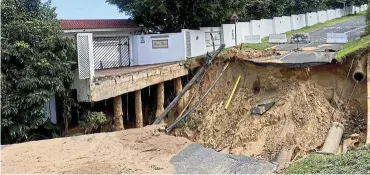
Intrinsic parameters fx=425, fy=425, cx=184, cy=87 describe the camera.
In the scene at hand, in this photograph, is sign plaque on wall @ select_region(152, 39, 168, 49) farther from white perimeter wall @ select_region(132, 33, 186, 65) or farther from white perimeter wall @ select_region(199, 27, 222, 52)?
white perimeter wall @ select_region(199, 27, 222, 52)

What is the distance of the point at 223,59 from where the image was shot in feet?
64.1

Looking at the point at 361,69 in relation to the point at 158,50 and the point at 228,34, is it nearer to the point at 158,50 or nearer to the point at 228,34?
the point at 158,50

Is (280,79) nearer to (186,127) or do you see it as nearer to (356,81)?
(356,81)

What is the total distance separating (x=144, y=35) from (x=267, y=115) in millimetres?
8834

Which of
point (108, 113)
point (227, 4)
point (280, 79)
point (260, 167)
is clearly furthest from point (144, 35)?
point (260, 167)

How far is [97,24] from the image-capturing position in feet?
69.6

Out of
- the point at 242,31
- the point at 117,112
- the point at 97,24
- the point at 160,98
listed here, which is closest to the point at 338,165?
the point at 117,112

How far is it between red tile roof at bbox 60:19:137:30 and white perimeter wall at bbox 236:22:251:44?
779cm

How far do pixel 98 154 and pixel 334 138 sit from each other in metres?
7.92

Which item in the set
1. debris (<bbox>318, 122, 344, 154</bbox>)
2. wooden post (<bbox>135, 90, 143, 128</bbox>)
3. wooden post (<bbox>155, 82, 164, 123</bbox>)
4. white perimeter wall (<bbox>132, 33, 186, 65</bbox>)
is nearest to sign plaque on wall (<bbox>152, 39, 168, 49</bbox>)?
white perimeter wall (<bbox>132, 33, 186, 65</bbox>)

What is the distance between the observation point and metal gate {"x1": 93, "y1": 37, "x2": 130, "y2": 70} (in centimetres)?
2044

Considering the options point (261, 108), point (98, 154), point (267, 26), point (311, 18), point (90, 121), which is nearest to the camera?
point (98, 154)

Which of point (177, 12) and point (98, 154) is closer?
point (98, 154)

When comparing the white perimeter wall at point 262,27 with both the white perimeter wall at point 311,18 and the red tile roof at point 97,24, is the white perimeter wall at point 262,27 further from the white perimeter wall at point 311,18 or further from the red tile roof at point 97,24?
the red tile roof at point 97,24
